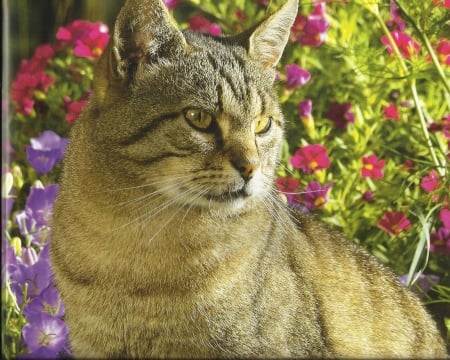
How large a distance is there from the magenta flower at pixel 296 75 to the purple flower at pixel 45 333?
1.90 ft

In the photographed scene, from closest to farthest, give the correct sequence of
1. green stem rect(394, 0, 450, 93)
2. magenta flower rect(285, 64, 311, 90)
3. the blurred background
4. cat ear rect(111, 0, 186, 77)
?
cat ear rect(111, 0, 186, 77) → the blurred background → green stem rect(394, 0, 450, 93) → magenta flower rect(285, 64, 311, 90)

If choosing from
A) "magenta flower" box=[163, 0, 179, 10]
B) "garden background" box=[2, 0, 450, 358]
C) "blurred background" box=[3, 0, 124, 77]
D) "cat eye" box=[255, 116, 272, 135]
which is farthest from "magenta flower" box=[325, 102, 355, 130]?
"blurred background" box=[3, 0, 124, 77]

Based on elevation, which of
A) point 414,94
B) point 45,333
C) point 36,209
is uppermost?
point 414,94

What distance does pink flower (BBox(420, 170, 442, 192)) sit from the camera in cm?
127

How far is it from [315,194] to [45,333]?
0.54 meters

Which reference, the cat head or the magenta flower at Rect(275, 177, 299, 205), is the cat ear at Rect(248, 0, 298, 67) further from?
the magenta flower at Rect(275, 177, 299, 205)

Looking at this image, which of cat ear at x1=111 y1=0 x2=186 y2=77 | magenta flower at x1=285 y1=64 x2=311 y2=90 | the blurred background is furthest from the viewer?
magenta flower at x1=285 y1=64 x2=311 y2=90

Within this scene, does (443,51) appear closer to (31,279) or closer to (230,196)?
(230,196)

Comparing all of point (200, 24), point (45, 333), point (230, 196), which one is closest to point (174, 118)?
point (230, 196)

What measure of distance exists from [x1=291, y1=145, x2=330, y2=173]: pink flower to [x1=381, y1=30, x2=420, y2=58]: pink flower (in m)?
0.21

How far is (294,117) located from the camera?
140cm

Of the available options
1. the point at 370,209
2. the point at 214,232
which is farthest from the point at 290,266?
the point at 370,209

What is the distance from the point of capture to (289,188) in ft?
4.33

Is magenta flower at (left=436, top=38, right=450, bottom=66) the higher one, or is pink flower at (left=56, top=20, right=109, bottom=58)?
magenta flower at (left=436, top=38, right=450, bottom=66)
